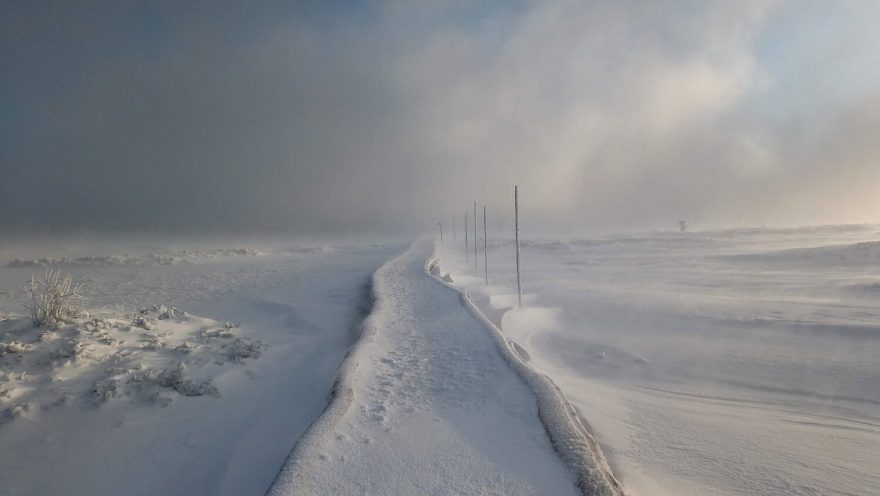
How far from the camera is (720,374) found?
21.0ft

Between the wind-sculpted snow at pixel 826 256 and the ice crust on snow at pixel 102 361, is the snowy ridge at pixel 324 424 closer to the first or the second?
the ice crust on snow at pixel 102 361

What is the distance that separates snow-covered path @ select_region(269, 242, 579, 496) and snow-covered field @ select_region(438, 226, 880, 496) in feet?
3.21

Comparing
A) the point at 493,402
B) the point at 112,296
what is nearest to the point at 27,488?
the point at 493,402

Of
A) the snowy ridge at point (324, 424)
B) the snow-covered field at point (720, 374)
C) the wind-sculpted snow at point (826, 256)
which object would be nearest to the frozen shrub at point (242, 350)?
the snowy ridge at point (324, 424)

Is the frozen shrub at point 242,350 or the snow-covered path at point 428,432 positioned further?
the frozen shrub at point 242,350

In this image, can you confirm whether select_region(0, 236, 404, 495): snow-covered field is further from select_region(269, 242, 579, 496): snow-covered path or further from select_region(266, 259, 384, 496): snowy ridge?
select_region(269, 242, 579, 496): snow-covered path

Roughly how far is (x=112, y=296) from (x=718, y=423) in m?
16.6

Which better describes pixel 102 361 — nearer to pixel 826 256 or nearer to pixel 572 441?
pixel 572 441

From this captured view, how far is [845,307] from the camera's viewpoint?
9.74 meters

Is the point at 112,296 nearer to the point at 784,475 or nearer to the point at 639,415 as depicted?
the point at 639,415

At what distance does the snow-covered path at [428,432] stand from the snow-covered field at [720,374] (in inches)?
38.5

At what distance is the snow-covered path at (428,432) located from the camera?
277 cm

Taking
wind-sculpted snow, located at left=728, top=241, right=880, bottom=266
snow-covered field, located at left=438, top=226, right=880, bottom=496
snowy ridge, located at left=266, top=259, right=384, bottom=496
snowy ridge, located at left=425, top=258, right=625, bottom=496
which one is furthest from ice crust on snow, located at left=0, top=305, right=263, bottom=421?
wind-sculpted snow, located at left=728, top=241, right=880, bottom=266

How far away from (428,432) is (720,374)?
5.59 metres
